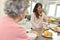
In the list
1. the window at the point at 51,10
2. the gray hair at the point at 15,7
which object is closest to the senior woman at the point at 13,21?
the gray hair at the point at 15,7

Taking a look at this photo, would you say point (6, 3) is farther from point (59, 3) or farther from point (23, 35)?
point (59, 3)

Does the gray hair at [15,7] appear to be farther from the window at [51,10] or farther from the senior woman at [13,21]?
the window at [51,10]

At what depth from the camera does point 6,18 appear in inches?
39.8

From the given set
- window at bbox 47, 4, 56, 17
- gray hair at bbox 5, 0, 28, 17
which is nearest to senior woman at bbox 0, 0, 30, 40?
gray hair at bbox 5, 0, 28, 17

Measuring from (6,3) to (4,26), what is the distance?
0.61ft

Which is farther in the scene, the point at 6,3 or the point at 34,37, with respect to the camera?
the point at 34,37

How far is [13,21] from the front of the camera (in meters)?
1.01

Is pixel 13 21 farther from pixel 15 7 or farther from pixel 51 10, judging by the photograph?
pixel 51 10

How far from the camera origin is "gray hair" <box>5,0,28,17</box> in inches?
40.8

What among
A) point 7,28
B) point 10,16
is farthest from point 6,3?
point 7,28

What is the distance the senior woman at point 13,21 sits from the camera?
3.09 feet

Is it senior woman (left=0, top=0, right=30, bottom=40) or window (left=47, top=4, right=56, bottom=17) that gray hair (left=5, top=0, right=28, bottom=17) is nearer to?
senior woman (left=0, top=0, right=30, bottom=40)

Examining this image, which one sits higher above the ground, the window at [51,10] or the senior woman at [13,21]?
the senior woman at [13,21]

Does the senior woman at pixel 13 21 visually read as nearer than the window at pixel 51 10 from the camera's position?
Yes
